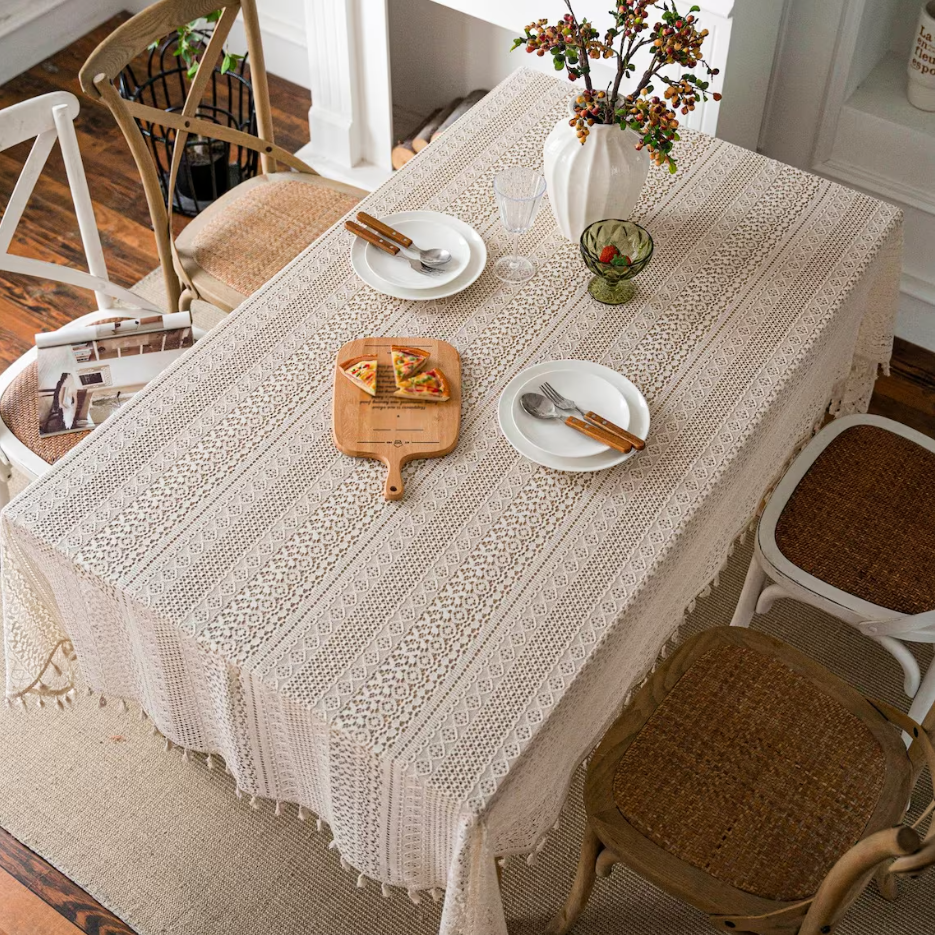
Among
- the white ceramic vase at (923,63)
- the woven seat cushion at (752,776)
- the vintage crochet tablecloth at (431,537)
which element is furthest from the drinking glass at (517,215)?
the white ceramic vase at (923,63)

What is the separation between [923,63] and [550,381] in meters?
1.47

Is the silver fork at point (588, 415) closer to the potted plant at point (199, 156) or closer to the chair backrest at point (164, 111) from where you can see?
the chair backrest at point (164, 111)

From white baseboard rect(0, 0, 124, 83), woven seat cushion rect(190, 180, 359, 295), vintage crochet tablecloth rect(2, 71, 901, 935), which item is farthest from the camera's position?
white baseboard rect(0, 0, 124, 83)

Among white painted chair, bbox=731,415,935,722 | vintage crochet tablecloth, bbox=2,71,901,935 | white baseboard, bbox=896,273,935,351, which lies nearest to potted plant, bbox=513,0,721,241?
vintage crochet tablecloth, bbox=2,71,901,935

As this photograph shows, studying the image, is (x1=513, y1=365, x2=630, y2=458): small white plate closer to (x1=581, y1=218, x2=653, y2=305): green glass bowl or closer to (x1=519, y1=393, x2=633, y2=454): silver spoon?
(x1=519, y1=393, x2=633, y2=454): silver spoon

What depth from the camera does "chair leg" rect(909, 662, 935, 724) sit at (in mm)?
1662

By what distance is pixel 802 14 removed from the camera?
2342mm

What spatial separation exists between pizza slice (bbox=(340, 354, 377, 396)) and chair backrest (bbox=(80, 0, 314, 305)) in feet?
2.40

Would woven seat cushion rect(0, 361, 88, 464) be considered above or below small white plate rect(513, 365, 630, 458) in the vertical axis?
below

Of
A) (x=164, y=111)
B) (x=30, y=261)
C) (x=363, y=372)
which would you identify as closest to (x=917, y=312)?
(x=363, y=372)

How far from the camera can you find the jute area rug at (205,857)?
5.65 ft

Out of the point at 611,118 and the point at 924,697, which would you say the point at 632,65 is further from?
the point at 924,697

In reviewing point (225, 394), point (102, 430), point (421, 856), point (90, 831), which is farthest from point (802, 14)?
point (90, 831)

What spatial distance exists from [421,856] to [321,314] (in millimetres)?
792
